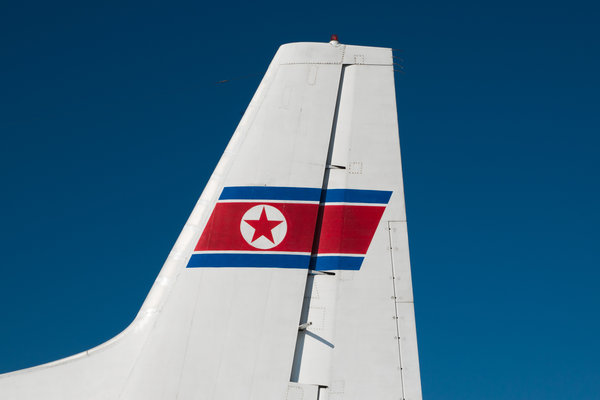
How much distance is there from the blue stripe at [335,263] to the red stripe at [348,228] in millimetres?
73

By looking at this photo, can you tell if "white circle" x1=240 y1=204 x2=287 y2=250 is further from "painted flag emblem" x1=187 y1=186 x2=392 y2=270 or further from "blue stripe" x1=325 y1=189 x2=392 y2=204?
"blue stripe" x1=325 y1=189 x2=392 y2=204

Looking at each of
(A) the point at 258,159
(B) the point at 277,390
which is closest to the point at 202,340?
(B) the point at 277,390

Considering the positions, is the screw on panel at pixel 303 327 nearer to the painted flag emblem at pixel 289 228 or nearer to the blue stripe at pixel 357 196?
the painted flag emblem at pixel 289 228

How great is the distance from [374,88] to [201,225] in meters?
2.72

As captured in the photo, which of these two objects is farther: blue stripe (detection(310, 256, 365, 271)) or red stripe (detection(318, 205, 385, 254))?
red stripe (detection(318, 205, 385, 254))

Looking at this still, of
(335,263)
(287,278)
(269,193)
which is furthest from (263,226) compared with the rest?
(335,263)

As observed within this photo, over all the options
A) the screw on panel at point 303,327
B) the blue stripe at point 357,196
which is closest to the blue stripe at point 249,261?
the screw on panel at point 303,327

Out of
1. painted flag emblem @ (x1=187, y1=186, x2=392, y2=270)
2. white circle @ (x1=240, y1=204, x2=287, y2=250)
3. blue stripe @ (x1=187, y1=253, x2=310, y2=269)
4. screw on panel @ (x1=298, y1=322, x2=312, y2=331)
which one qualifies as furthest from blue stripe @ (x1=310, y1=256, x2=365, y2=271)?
screw on panel @ (x1=298, y1=322, x2=312, y2=331)

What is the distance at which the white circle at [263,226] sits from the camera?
721cm

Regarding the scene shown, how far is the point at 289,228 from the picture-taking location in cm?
728

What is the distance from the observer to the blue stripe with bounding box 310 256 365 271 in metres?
7.01

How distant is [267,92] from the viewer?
794 centimetres

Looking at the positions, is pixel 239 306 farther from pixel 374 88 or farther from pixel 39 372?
pixel 374 88

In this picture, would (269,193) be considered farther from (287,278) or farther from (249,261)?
(287,278)
